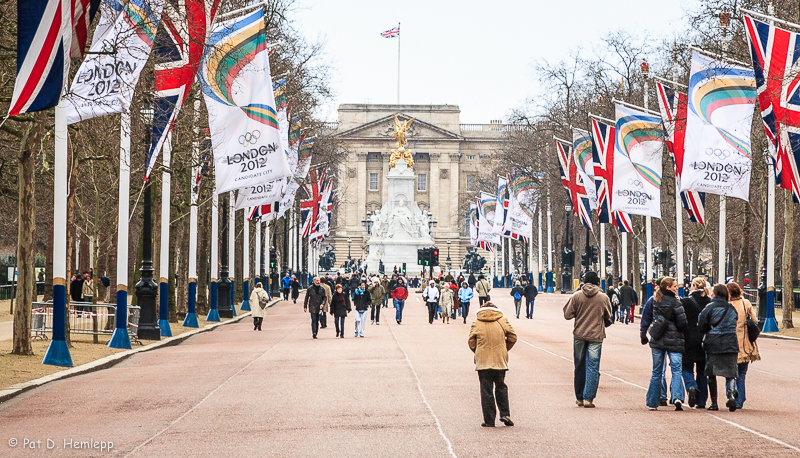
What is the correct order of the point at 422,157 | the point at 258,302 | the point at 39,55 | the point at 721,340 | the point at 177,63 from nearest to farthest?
the point at 39,55
the point at 721,340
the point at 177,63
the point at 258,302
the point at 422,157

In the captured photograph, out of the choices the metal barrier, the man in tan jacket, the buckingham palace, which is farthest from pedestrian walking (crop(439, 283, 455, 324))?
the buckingham palace

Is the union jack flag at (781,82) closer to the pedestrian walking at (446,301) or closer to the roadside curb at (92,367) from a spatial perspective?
the roadside curb at (92,367)

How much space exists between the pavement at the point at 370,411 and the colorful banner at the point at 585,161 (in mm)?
21367

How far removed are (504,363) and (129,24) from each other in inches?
367

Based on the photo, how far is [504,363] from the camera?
42.5 ft

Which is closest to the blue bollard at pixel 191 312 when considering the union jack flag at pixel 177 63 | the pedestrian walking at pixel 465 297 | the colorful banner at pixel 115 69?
the pedestrian walking at pixel 465 297

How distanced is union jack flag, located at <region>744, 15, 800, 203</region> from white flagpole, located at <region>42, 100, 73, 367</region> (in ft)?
41.4

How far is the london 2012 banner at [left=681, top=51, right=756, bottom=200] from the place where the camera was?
2762cm

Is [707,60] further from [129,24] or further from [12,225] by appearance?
[12,225]

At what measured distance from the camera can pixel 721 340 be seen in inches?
563

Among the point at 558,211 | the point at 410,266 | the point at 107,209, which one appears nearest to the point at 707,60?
the point at 107,209

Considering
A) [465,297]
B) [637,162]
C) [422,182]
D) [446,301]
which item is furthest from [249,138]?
[422,182]

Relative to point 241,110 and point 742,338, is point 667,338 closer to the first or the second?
point 742,338

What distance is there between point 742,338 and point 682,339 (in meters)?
1.12
